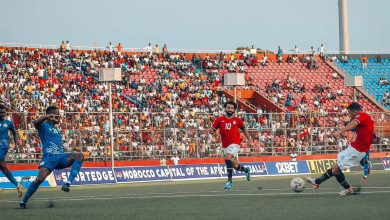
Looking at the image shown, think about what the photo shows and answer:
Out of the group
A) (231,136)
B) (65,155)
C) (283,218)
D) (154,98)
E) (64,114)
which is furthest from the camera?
(154,98)

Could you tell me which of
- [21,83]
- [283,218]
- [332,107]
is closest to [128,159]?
[21,83]

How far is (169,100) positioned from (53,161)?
121 feet

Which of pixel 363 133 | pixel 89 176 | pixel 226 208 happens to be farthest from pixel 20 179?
pixel 226 208

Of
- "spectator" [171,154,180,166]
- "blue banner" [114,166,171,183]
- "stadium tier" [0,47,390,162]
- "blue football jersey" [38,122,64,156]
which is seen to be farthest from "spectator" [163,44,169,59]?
"blue football jersey" [38,122,64,156]

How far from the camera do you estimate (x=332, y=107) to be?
6288cm

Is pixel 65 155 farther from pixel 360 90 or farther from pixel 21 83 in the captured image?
pixel 360 90

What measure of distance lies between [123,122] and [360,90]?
2956cm

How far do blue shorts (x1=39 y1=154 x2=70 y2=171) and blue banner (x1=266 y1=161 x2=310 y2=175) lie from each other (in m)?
22.8

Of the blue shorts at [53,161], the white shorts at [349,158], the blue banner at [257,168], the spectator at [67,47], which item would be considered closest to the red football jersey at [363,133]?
the white shorts at [349,158]

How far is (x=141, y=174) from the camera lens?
120 feet

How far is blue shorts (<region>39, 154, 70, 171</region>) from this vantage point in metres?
18.6

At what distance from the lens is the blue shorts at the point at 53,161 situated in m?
18.6

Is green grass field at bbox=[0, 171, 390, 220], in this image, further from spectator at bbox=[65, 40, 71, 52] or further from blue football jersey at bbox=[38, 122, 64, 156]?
spectator at bbox=[65, 40, 71, 52]

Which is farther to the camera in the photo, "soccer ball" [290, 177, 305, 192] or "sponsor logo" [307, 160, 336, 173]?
"sponsor logo" [307, 160, 336, 173]
